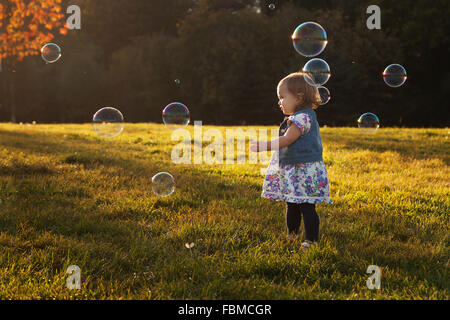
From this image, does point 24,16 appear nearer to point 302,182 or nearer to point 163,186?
point 163,186

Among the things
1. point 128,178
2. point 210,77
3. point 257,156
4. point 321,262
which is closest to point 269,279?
point 321,262

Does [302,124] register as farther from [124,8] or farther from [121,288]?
[124,8]

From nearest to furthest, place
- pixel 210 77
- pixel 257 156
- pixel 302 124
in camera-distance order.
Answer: pixel 302 124 < pixel 257 156 < pixel 210 77

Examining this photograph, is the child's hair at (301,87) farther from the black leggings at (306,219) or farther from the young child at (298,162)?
the black leggings at (306,219)

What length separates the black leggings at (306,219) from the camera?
3.72 m

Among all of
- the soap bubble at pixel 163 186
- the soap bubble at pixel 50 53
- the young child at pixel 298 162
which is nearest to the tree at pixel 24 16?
the soap bubble at pixel 50 53

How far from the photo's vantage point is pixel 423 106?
30328 millimetres

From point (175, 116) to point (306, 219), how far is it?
193 inches

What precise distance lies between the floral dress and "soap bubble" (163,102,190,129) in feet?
14.4

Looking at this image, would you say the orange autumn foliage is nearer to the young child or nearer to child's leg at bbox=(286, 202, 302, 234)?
the young child

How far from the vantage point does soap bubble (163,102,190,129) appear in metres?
7.99

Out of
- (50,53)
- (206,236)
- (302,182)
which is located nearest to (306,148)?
(302,182)

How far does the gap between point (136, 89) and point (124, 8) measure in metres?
9.40

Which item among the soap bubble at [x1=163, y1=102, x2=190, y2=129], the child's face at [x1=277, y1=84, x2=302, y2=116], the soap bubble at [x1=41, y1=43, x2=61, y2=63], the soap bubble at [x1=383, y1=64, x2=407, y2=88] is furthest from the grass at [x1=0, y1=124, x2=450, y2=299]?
the soap bubble at [x1=41, y1=43, x2=61, y2=63]
